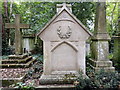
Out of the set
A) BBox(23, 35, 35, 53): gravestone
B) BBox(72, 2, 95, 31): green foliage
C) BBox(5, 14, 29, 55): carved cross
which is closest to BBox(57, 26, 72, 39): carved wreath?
BBox(5, 14, 29, 55): carved cross

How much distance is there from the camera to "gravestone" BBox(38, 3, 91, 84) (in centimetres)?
381

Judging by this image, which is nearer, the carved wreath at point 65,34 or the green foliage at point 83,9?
the carved wreath at point 65,34

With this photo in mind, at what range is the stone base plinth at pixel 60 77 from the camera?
3.79m

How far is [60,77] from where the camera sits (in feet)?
12.6

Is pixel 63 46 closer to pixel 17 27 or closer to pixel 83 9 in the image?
pixel 17 27

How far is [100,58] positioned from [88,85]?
6.96 ft

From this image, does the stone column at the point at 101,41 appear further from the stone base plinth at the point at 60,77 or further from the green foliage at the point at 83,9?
the green foliage at the point at 83,9

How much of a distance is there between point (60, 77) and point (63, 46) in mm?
911

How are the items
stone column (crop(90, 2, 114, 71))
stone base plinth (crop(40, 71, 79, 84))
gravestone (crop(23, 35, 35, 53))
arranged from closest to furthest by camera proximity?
stone base plinth (crop(40, 71, 79, 84)) → stone column (crop(90, 2, 114, 71)) → gravestone (crop(23, 35, 35, 53))

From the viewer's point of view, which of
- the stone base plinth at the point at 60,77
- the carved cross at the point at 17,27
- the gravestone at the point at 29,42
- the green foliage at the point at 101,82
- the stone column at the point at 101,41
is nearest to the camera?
the green foliage at the point at 101,82

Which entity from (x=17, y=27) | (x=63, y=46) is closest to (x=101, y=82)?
(x=63, y=46)

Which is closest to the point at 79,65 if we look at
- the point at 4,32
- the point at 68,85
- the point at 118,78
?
the point at 68,85

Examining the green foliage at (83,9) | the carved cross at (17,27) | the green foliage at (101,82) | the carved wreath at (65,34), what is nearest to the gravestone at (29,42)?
the carved cross at (17,27)

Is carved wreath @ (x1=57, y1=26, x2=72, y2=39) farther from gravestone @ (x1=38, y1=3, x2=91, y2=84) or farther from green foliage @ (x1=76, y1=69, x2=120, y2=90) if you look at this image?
green foliage @ (x1=76, y1=69, x2=120, y2=90)
